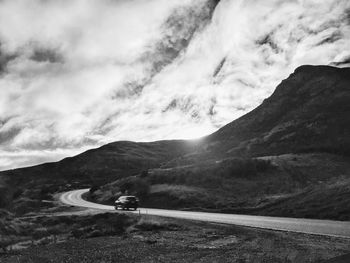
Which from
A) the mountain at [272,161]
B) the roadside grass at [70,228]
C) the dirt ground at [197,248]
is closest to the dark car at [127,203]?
the mountain at [272,161]

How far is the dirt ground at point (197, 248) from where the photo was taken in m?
17.4

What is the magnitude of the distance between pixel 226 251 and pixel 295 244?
3.17 m

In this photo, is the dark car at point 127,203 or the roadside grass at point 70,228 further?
the dark car at point 127,203

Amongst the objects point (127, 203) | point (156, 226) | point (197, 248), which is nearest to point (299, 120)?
point (127, 203)

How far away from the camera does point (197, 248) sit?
20625 mm

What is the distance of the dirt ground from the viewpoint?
686 inches

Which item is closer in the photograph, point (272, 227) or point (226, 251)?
point (226, 251)

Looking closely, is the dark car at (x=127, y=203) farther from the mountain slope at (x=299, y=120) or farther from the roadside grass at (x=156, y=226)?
the mountain slope at (x=299, y=120)

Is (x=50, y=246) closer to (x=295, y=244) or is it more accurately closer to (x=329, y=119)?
(x=295, y=244)

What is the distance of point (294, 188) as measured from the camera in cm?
5538

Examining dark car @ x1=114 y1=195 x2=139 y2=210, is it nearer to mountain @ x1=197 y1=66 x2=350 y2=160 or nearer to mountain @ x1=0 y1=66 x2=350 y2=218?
mountain @ x1=0 y1=66 x2=350 y2=218

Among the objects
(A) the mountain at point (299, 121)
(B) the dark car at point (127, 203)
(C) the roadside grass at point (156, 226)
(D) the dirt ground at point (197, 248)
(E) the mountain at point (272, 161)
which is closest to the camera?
(D) the dirt ground at point (197, 248)

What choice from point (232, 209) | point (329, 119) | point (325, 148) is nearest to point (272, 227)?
point (232, 209)

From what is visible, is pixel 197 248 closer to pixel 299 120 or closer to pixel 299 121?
pixel 299 121
